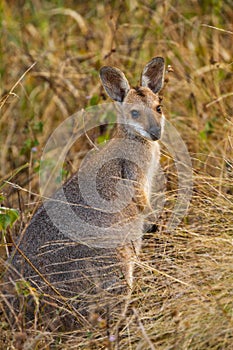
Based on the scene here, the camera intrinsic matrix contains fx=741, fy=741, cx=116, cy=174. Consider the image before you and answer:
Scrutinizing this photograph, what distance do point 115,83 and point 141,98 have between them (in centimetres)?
20

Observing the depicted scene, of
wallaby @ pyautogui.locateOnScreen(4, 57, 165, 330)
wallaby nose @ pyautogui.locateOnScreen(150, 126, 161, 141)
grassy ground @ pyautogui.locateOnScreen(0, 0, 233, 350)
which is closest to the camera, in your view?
grassy ground @ pyautogui.locateOnScreen(0, 0, 233, 350)

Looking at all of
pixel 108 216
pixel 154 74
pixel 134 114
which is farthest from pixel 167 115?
pixel 108 216

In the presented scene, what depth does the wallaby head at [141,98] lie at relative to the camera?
4637 millimetres

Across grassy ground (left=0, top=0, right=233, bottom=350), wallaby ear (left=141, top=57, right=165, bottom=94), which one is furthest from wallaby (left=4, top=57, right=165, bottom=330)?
grassy ground (left=0, top=0, right=233, bottom=350)

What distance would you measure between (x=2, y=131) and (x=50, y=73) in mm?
689

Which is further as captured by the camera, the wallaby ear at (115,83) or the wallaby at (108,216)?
the wallaby ear at (115,83)

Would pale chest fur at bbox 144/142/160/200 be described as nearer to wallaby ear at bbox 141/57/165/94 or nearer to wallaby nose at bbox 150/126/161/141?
wallaby nose at bbox 150/126/161/141

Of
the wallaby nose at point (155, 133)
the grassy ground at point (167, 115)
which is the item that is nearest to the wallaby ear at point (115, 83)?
the wallaby nose at point (155, 133)

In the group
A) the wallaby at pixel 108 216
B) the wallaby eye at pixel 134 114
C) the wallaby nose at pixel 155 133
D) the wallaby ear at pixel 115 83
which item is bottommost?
the wallaby at pixel 108 216

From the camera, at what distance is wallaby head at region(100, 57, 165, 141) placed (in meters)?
4.64

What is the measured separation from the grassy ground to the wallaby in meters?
0.15

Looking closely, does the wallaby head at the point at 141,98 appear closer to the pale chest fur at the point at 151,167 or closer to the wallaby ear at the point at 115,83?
the wallaby ear at the point at 115,83

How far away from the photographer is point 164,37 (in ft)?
21.8

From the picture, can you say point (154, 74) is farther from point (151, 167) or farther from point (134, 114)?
point (151, 167)
